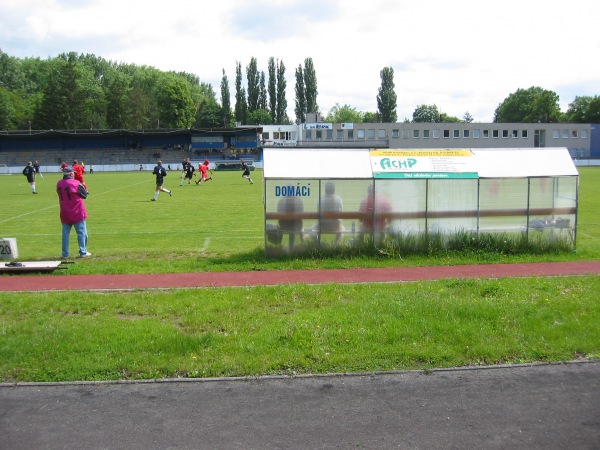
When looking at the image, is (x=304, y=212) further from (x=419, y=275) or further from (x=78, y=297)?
(x=78, y=297)

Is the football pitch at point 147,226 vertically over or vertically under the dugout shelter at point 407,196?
under

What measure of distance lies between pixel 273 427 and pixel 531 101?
436 ft

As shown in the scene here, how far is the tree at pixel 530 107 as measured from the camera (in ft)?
375

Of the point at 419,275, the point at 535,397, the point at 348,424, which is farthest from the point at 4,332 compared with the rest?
the point at 419,275

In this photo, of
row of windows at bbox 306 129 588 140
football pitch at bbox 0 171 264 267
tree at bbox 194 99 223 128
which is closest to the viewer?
football pitch at bbox 0 171 264 267

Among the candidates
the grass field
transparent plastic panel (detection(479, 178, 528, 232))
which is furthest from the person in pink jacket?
transparent plastic panel (detection(479, 178, 528, 232))

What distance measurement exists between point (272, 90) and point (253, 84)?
394cm

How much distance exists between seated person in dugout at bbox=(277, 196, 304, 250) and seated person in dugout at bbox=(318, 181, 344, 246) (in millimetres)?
486

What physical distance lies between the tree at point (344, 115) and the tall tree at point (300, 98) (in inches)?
888

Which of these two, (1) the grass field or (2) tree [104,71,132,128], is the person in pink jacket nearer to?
(1) the grass field

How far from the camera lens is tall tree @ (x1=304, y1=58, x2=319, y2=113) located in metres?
111

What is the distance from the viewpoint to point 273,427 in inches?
207

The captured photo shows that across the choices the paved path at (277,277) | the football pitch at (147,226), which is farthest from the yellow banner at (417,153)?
the football pitch at (147,226)

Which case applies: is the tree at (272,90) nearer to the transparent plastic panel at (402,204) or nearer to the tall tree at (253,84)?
the tall tree at (253,84)
